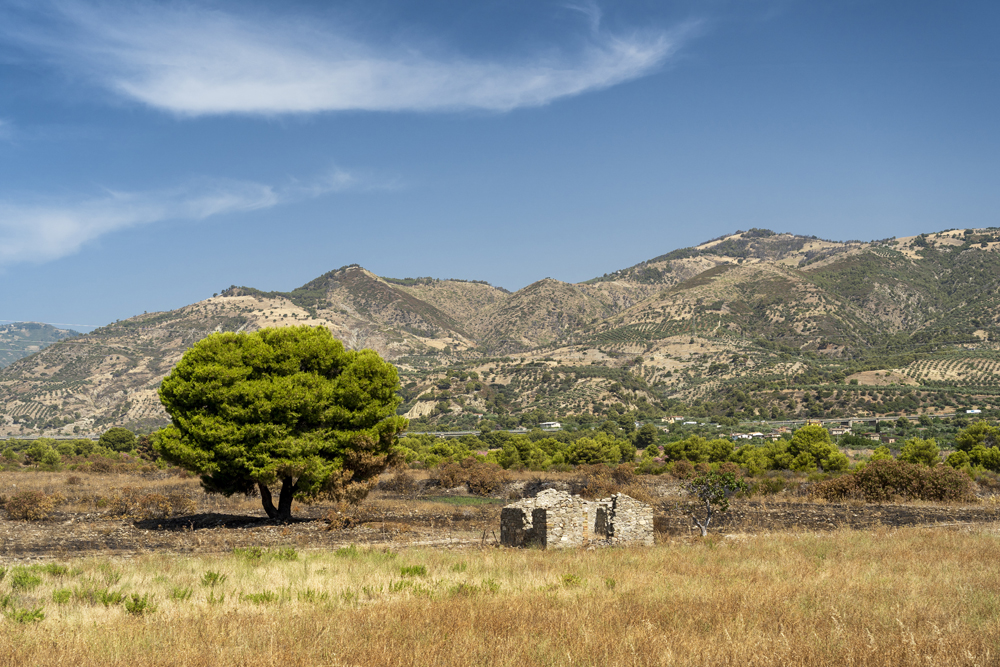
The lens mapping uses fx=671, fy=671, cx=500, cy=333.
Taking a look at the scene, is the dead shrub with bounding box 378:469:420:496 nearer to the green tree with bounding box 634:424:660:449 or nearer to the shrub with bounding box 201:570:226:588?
the shrub with bounding box 201:570:226:588

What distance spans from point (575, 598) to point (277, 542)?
1316 cm

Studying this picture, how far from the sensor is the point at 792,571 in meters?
13.0

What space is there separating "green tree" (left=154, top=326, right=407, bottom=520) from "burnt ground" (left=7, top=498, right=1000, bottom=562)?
1.77m

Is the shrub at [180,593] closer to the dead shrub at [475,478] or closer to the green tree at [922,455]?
the dead shrub at [475,478]

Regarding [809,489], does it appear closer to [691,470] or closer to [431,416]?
[691,470]

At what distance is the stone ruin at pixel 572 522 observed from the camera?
65.4ft

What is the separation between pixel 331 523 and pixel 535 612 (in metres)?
16.8

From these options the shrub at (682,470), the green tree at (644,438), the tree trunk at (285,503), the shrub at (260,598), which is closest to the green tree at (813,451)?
the shrub at (682,470)

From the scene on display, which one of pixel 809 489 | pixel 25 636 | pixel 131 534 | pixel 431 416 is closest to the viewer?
pixel 25 636

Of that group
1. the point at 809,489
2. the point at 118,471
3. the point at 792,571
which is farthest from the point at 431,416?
the point at 792,571

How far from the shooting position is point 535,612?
30.6 feet

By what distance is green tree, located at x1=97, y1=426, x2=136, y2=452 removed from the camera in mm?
70938

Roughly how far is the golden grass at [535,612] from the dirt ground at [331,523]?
16.4 feet

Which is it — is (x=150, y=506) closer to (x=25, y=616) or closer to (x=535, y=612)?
(x=25, y=616)
